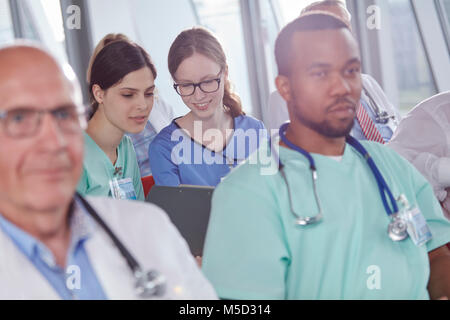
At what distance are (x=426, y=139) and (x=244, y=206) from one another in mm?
1015

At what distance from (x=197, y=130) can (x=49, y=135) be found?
1.58 meters

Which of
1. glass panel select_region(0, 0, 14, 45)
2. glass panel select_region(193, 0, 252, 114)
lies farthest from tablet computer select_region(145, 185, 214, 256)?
glass panel select_region(0, 0, 14, 45)

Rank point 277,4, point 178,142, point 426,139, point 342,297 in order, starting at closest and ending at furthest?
point 342,297, point 426,139, point 178,142, point 277,4

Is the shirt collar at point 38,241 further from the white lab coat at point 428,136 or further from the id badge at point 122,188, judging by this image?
the white lab coat at point 428,136

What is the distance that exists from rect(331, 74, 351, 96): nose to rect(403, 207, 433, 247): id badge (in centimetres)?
32

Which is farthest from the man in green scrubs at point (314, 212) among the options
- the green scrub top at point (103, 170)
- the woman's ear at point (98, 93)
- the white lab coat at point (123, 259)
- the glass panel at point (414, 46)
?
the glass panel at point (414, 46)

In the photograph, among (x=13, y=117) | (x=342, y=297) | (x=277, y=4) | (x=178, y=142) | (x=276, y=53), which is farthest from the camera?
(x=277, y=4)

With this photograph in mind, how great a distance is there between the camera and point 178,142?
237 centimetres

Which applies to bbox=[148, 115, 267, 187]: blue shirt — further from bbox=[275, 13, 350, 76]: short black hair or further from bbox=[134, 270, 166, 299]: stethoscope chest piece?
bbox=[134, 270, 166, 299]: stethoscope chest piece

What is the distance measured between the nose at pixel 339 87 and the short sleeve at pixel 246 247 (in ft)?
0.92

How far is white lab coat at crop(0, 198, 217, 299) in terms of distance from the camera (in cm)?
84
